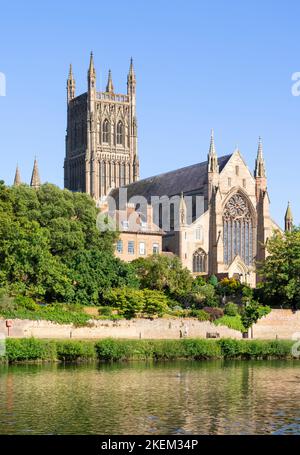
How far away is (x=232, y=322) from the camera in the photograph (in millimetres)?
70062

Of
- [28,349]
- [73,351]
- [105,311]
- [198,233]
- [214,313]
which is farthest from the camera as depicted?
[198,233]

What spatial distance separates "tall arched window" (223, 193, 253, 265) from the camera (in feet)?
326

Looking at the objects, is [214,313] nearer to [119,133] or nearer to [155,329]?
[155,329]

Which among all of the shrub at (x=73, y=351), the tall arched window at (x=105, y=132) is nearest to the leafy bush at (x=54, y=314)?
the shrub at (x=73, y=351)

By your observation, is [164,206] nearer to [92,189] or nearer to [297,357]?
[92,189]

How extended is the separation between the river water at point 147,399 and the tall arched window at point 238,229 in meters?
46.1

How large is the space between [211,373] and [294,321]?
82.1 ft

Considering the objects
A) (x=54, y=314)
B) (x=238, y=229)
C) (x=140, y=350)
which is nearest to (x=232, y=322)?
(x=140, y=350)

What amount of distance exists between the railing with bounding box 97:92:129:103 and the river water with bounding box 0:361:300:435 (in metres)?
84.2

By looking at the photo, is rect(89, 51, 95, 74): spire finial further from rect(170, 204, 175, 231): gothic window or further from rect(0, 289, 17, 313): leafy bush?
rect(0, 289, 17, 313): leafy bush

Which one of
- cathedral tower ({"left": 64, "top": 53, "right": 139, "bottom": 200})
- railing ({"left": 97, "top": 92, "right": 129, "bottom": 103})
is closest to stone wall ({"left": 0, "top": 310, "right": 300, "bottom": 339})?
cathedral tower ({"left": 64, "top": 53, "right": 139, "bottom": 200})

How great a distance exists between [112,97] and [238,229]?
137ft

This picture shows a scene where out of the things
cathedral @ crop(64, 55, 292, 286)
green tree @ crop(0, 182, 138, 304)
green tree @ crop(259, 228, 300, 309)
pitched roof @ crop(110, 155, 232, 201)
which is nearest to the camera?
green tree @ crop(0, 182, 138, 304)

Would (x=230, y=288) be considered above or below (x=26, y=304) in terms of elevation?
above
